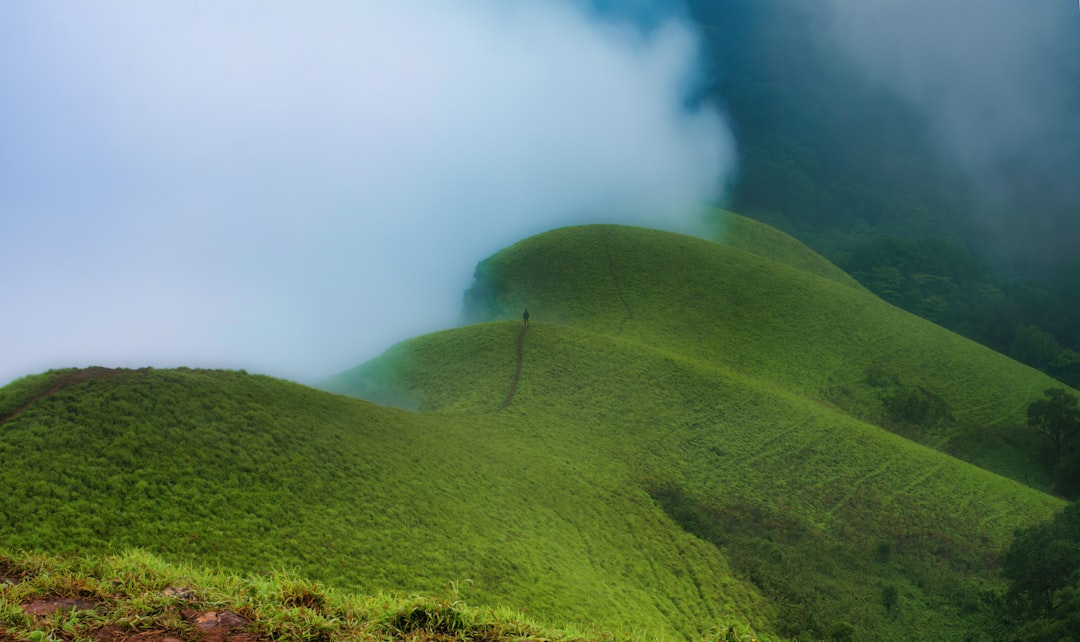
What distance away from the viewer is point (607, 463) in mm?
38656

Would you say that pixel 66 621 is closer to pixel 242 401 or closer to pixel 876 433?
pixel 242 401

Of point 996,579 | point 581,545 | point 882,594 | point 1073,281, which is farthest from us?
point 1073,281

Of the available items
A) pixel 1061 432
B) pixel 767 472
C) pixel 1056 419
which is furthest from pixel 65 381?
pixel 1061 432

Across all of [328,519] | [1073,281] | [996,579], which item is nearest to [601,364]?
[996,579]

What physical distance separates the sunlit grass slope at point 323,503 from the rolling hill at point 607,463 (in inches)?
3.9

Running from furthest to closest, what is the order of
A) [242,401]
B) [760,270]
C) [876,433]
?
1. [760,270]
2. [876,433]
3. [242,401]

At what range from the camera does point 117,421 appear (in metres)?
21.2

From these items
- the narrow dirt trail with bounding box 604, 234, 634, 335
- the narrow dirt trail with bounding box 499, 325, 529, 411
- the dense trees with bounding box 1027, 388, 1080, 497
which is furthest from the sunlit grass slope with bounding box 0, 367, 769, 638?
the dense trees with bounding box 1027, 388, 1080, 497

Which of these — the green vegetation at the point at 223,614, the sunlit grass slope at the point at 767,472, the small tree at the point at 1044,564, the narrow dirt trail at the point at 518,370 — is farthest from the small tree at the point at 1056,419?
the green vegetation at the point at 223,614

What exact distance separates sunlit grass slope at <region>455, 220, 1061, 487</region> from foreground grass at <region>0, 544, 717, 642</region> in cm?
5428

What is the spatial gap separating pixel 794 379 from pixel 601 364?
2085 cm

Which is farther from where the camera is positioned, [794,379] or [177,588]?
[794,379]

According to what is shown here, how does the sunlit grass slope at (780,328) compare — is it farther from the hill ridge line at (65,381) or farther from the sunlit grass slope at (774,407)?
the hill ridge line at (65,381)

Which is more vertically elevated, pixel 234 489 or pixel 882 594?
pixel 234 489
